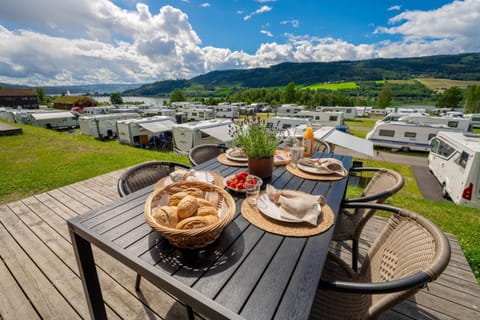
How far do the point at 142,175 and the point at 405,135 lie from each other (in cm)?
1692

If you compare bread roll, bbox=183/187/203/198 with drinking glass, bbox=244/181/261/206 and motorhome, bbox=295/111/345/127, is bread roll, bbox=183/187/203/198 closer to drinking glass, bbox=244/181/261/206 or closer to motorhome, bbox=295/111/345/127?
drinking glass, bbox=244/181/261/206

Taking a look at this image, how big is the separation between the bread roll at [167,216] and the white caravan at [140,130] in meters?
14.5

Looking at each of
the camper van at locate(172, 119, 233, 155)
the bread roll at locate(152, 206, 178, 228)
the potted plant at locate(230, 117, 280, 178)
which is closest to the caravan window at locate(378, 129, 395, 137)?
the camper van at locate(172, 119, 233, 155)

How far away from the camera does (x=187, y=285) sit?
0.76 meters

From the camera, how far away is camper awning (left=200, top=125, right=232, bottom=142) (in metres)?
11.3

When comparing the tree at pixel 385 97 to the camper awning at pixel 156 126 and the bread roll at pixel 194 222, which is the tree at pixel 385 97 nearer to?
the camper awning at pixel 156 126

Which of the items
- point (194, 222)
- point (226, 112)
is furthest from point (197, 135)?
point (226, 112)

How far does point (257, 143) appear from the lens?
1.58 meters

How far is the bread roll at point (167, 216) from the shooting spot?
0.92 metres

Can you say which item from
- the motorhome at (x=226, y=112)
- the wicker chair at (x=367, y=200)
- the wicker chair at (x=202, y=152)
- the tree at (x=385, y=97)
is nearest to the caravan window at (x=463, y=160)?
the wicker chair at (x=367, y=200)

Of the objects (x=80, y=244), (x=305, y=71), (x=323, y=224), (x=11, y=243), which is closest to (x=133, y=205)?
(x=80, y=244)

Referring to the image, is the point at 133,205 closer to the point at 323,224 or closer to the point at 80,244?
the point at 80,244

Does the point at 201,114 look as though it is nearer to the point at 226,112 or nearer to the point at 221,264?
the point at 226,112

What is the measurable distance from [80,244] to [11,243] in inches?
75.7
